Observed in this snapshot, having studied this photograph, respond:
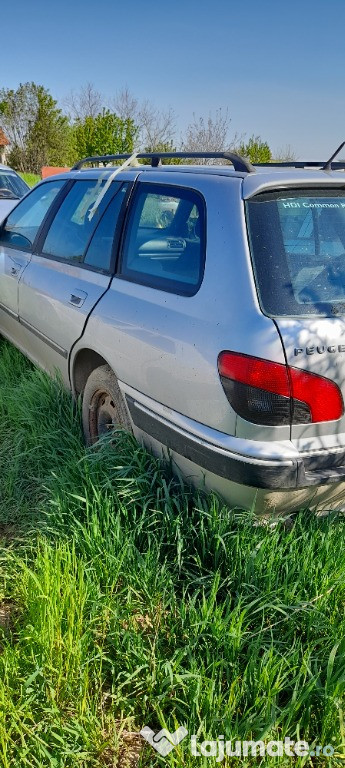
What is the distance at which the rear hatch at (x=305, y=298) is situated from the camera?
2248 mm

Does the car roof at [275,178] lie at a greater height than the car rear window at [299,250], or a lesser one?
greater

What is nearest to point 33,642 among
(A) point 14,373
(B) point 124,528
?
(B) point 124,528

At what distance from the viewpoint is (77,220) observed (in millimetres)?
3928

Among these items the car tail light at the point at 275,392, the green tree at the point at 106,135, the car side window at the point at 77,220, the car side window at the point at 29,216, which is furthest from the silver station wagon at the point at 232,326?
the green tree at the point at 106,135

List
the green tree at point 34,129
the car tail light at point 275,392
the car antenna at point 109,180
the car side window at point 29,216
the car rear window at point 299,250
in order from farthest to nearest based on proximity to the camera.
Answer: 1. the green tree at point 34,129
2. the car side window at point 29,216
3. the car antenna at point 109,180
4. the car rear window at point 299,250
5. the car tail light at point 275,392

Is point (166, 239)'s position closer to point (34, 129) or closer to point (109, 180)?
point (109, 180)

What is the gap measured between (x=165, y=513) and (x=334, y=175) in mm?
1569

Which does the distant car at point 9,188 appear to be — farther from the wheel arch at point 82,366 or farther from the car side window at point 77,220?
the wheel arch at point 82,366

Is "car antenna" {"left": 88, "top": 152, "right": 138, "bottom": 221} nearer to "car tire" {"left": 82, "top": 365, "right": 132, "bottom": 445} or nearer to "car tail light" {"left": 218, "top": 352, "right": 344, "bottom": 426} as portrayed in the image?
"car tire" {"left": 82, "top": 365, "right": 132, "bottom": 445}

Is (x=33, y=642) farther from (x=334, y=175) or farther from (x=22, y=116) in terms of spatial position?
(x=22, y=116)

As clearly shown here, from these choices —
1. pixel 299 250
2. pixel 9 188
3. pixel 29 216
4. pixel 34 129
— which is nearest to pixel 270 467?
pixel 299 250

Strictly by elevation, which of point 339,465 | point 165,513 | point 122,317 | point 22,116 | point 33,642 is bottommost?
point 33,642

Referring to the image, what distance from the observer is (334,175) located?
2.62 m

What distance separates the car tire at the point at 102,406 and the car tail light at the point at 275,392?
0.92m
